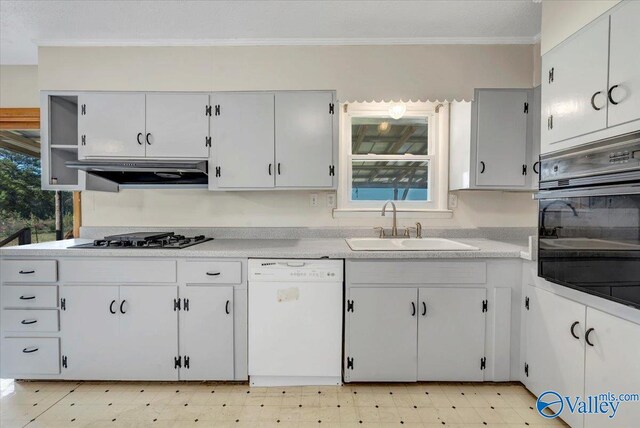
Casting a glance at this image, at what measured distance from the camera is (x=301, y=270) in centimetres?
194

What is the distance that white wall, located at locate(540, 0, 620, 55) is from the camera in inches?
54.1

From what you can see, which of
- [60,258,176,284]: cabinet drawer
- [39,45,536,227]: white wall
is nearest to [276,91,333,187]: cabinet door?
[39,45,536,227]: white wall

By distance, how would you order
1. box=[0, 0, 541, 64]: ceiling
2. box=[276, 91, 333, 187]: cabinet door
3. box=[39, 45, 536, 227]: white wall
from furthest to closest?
box=[39, 45, 536, 227]: white wall < box=[276, 91, 333, 187]: cabinet door < box=[0, 0, 541, 64]: ceiling

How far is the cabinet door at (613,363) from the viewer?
1239mm

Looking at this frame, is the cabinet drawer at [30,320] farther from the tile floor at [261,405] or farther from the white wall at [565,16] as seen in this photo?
the white wall at [565,16]

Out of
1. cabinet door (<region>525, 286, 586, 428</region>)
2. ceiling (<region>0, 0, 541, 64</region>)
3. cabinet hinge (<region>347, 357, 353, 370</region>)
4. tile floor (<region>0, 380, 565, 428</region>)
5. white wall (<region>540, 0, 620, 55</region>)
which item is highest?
ceiling (<region>0, 0, 541, 64</region>)

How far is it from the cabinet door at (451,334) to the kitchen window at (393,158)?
855 millimetres

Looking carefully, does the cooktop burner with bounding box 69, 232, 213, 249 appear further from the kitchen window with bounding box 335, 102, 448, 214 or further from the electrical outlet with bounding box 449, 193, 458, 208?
the electrical outlet with bounding box 449, 193, 458, 208

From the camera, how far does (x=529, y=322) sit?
1882 millimetres

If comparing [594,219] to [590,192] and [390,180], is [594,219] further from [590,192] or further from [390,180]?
[390,180]

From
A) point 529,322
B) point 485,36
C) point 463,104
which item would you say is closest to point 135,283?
point 529,322

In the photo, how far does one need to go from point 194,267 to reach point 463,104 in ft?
7.39

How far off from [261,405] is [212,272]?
0.84 meters

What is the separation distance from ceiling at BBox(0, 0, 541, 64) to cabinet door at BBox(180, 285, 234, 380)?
72.2 inches
